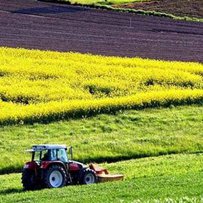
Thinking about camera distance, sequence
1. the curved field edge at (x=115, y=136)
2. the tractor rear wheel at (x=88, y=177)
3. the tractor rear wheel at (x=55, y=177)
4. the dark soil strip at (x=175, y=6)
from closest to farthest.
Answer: the tractor rear wheel at (x=55, y=177)
the tractor rear wheel at (x=88, y=177)
the curved field edge at (x=115, y=136)
the dark soil strip at (x=175, y=6)

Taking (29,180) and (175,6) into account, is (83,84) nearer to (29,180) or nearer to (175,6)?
(29,180)

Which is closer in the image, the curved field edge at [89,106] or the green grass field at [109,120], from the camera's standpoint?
the green grass field at [109,120]

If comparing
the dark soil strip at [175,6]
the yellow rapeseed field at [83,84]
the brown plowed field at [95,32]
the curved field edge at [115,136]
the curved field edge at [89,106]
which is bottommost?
the curved field edge at [115,136]

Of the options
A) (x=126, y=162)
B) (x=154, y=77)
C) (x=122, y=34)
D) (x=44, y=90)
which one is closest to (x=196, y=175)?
(x=126, y=162)

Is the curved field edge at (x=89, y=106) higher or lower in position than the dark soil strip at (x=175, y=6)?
lower

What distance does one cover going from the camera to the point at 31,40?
46.8 meters

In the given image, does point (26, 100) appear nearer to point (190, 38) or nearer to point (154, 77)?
point (154, 77)

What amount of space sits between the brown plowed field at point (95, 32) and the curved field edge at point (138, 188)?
68.4 feet

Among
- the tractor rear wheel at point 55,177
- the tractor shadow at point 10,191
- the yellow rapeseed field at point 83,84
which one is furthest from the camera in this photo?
the yellow rapeseed field at point 83,84

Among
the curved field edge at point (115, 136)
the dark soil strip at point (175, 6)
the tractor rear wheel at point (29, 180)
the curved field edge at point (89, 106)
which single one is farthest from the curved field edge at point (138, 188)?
the dark soil strip at point (175, 6)

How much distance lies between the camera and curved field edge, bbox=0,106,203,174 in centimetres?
2830

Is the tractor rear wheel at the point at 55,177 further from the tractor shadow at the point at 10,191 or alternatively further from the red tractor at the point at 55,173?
the tractor shadow at the point at 10,191

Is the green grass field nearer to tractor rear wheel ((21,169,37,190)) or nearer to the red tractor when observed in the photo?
tractor rear wheel ((21,169,37,190))

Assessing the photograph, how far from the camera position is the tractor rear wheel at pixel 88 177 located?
73.7 ft
